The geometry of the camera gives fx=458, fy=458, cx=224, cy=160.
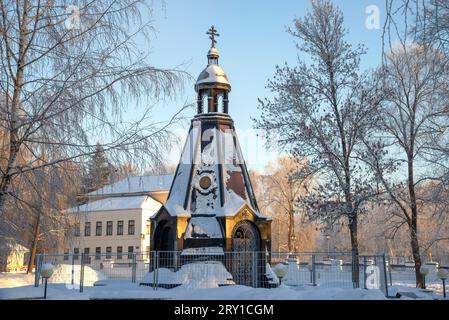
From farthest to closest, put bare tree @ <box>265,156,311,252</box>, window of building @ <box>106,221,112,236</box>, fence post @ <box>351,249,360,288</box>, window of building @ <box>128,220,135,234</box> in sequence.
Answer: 1. window of building @ <box>106,221,112,236</box>
2. window of building @ <box>128,220,135,234</box>
3. bare tree @ <box>265,156,311,252</box>
4. fence post @ <box>351,249,360,288</box>

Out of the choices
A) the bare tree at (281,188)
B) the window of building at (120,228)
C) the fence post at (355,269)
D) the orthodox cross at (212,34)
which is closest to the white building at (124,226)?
the window of building at (120,228)

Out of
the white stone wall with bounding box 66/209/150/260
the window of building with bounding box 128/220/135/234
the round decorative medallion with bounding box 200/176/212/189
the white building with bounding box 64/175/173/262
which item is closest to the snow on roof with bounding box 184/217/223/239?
the round decorative medallion with bounding box 200/176/212/189

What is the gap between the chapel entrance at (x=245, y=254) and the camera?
17656mm

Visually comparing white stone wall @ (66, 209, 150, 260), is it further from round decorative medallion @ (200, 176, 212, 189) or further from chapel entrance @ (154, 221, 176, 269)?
round decorative medallion @ (200, 176, 212, 189)

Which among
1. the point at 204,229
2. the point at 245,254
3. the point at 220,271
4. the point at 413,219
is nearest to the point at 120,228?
the point at 204,229

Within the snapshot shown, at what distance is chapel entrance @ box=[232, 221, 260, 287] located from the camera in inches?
695

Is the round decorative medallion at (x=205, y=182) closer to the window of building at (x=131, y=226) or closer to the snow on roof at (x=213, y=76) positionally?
the snow on roof at (x=213, y=76)

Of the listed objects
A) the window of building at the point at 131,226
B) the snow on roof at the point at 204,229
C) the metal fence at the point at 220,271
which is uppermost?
the window of building at the point at 131,226

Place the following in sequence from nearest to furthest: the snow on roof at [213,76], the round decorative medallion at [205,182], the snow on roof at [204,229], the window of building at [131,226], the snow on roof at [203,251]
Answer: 1. the snow on roof at [203,251]
2. the snow on roof at [204,229]
3. the round decorative medallion at [205,182]
4. the snow on roof at [213,76]
5. the window of building at [131,226]

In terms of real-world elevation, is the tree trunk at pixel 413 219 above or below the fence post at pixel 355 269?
above

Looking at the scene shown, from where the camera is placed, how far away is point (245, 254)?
60.2 feet

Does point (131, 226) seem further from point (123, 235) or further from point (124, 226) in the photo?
point (123, 235)
